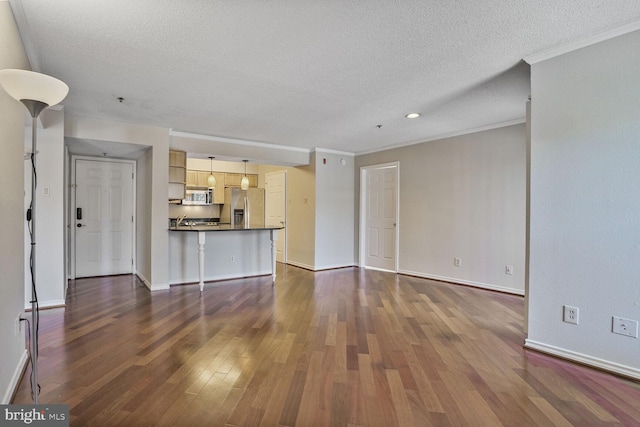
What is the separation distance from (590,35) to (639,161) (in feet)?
3.03

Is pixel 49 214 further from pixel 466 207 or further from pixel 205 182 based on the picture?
pixel 466 207

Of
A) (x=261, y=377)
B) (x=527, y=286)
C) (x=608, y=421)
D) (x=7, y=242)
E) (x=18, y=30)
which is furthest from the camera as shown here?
(x=527, y=286)

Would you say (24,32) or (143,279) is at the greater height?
(24,32)

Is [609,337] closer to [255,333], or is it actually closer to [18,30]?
[255,333]

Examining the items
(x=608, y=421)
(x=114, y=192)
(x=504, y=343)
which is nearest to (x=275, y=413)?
(x=608, y=421)

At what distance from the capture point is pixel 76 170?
528 centimetres

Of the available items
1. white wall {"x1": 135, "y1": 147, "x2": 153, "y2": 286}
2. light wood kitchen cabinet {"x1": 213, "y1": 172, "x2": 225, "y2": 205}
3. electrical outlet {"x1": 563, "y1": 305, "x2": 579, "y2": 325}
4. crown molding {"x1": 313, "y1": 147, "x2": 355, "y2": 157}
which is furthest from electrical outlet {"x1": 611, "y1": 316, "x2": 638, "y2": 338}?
light wood kitchen cabinet {"x1": 213, "y1": 172, "x2": 225, "y2": 205}

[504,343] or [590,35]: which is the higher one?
[590,35]

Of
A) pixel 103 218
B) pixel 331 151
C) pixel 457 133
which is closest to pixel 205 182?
pixel 103 218

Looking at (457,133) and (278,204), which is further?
(278,204)

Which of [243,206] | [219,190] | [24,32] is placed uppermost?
[24,32]

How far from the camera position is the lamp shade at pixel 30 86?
→ 1.52m

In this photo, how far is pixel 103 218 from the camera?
5531 mm

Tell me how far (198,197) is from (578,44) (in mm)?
6717
